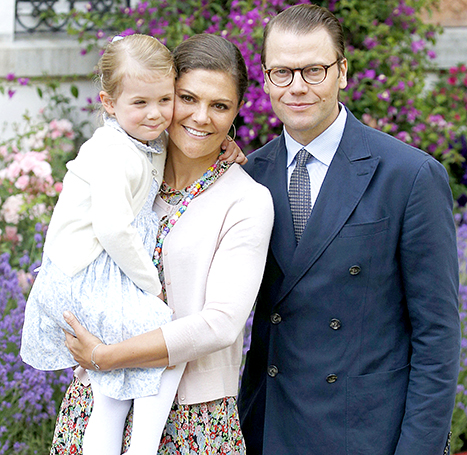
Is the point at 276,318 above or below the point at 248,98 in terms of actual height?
below

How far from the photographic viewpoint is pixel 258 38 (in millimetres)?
4688

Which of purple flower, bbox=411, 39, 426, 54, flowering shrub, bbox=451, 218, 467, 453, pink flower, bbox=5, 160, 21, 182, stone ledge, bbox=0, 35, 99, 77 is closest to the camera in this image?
flowering shrub, bbox=451, 218, 467, 453

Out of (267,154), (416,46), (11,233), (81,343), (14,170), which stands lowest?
(11,233)

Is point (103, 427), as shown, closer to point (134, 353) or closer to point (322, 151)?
point (134, 353)

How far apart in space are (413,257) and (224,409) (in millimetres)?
778

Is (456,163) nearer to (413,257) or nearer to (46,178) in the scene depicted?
(46,178)

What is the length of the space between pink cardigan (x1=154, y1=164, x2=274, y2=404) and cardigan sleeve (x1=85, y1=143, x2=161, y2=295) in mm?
103

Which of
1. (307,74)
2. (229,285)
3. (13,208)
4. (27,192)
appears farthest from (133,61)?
(27,192)

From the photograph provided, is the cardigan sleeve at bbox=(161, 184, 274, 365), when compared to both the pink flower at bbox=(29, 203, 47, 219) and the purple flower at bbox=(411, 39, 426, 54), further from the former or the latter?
the purple flower at bbox=(411, 39, 426, 54)

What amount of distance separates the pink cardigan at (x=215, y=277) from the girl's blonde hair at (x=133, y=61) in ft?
1.37

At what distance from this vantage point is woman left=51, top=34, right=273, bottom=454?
A: 1.94 m

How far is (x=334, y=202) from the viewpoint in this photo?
2.05 metres

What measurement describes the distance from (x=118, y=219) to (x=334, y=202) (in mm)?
670

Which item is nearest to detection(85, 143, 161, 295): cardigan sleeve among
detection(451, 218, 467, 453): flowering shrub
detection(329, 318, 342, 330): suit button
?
detection(329, 318, 342, 330): suit button
